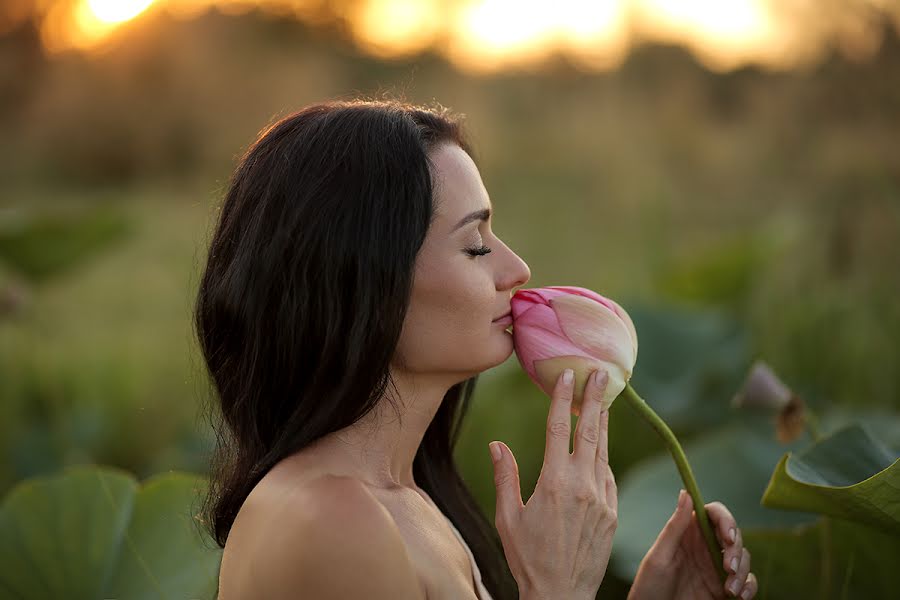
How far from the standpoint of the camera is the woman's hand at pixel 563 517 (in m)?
0.95

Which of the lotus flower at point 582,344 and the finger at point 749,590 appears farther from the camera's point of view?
the finger at point 749,590

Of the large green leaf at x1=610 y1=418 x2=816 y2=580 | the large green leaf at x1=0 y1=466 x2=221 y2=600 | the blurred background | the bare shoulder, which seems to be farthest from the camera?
the blurred background

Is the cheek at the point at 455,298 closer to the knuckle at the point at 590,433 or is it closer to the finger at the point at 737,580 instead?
the knuckle at the point at 590,433

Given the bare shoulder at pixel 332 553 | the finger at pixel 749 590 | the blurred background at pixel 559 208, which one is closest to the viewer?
the bare shoulder at pixel 332 553

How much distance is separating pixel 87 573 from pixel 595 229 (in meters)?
4.11

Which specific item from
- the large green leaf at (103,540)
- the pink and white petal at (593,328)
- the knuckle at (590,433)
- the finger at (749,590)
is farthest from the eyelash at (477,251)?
the large green leaf at (103,540)

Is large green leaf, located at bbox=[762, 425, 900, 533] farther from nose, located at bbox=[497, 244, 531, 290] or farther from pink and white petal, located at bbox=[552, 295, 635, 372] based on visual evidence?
nose, located at bbox=[497, 244, 531, 290]

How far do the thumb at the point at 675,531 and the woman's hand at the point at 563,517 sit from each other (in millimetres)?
170

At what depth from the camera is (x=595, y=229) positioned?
207 inches

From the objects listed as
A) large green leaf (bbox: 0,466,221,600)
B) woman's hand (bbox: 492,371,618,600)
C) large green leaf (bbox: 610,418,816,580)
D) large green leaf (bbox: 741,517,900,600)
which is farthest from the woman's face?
large green leaf (bbox: 610,418,816,580)

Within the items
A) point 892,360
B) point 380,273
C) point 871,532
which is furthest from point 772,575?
point 892,360

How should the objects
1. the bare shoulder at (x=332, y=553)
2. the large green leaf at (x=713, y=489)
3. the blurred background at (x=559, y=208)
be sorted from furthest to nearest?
the blurred background at (x=559, y=208) < the large green leaf at (x=713, y=489) < the bare shoulder at (x=332, y=553)

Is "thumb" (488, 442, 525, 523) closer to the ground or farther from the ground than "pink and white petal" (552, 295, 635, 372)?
closer to the ground

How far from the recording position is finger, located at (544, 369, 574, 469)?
96 centimetres
